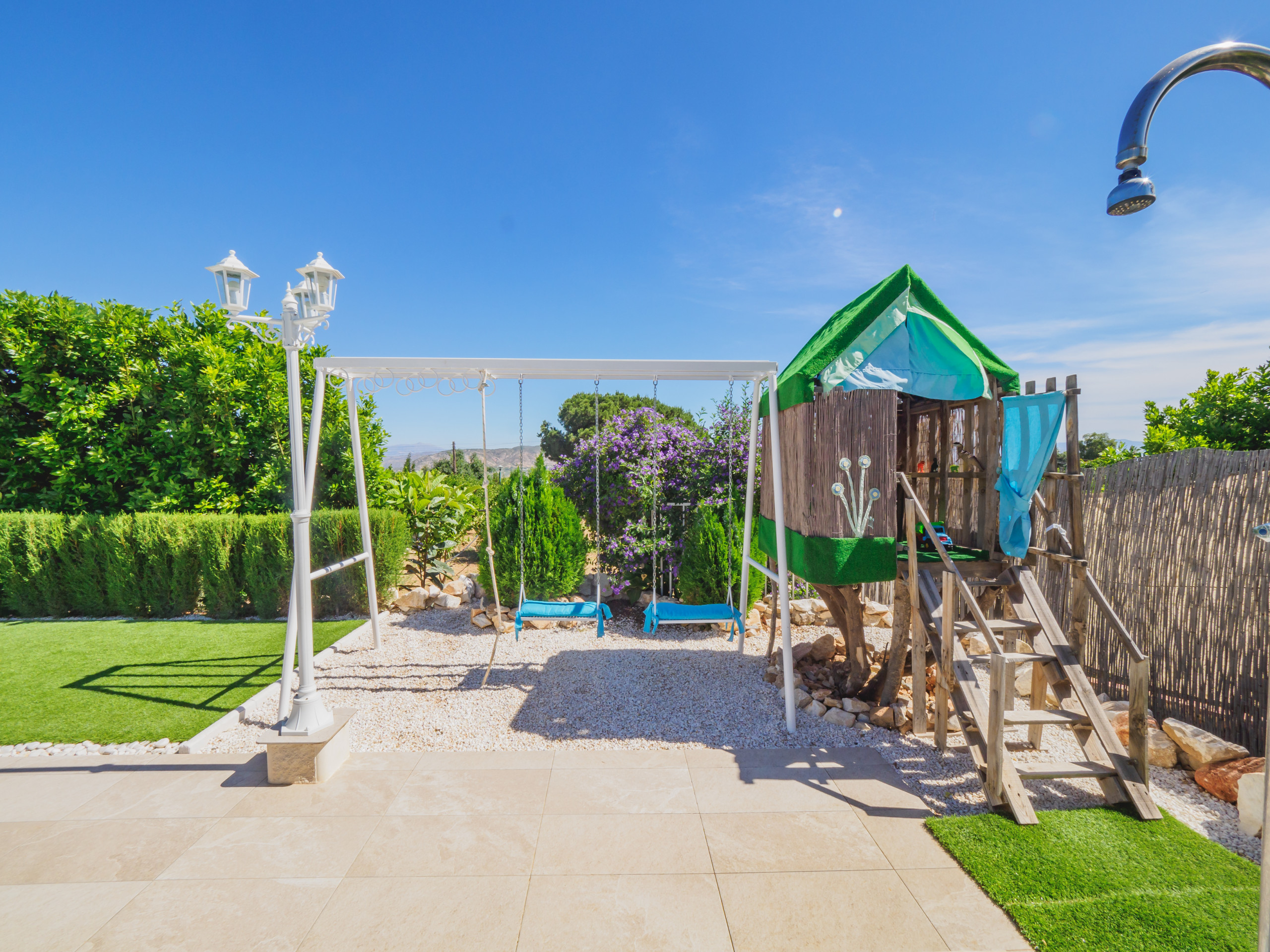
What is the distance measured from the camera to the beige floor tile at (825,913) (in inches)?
91.5

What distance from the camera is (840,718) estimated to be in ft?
14.6

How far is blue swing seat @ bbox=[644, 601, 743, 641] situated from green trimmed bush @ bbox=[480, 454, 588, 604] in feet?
6.42

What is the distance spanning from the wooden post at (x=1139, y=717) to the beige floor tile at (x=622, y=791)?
2650mm

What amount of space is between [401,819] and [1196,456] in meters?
6.27

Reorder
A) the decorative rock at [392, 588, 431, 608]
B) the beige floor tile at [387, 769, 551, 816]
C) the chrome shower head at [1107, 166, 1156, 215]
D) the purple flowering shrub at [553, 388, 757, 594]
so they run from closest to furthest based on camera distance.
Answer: the chrome shower head at [1107, 166, 1156, 215] < the beige floor tile at [387, 769, 551, 816] < the purple flowering shrub at [553, 388, 757, 594] < the decorative rock at [392, 588, 431, 608]

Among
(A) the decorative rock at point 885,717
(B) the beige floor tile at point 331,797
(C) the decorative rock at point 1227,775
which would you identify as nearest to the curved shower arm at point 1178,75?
(C) the decorative rock at point 1227,775

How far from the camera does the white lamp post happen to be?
3637 millimetres

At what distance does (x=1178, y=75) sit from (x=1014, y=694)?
3.63 m

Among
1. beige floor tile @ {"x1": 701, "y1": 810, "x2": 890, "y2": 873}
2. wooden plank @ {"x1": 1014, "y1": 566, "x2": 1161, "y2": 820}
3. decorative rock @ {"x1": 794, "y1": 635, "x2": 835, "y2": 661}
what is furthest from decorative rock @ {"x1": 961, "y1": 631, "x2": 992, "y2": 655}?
beige floor tile @ {"x1": 701, "y1": 810, "x2": 890, "y2": 873}

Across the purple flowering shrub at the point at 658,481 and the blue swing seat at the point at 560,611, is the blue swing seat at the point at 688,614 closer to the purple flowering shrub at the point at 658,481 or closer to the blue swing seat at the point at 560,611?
the blue swing seat at the point at 560,611

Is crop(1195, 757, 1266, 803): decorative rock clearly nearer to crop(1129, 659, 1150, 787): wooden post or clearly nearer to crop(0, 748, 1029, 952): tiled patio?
crop(1129, 659, 1150, 787): wooden post

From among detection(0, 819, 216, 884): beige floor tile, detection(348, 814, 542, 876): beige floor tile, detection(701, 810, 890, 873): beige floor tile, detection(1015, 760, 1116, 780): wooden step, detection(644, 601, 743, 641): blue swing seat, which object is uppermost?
detection(644, 601, 743, 641): blue swing seat

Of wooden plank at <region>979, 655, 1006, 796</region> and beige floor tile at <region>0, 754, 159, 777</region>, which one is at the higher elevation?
wooden plank at <region>979, 655, 1006, 796</region>

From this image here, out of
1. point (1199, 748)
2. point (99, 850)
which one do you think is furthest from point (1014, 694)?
point (99, 850)
